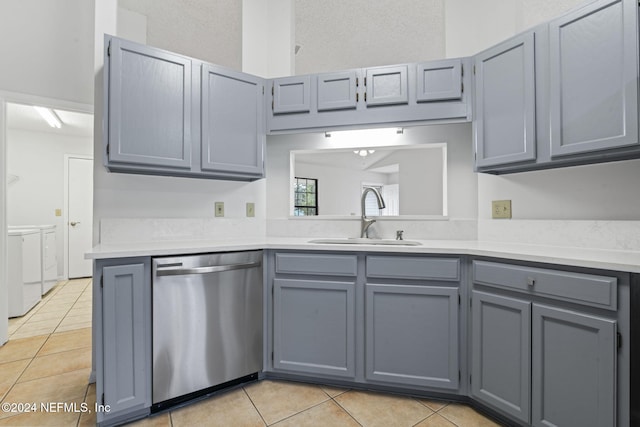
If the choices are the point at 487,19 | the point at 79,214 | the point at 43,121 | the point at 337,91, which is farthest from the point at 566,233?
the point at 79,214

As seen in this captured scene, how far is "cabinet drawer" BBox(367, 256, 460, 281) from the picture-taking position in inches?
66.9

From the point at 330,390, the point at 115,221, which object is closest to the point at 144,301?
the point at 115,221

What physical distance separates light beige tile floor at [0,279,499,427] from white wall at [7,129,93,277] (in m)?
3.34

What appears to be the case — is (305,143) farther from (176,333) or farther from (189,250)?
(176,333)

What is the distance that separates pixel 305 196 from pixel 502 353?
1702 millimetres

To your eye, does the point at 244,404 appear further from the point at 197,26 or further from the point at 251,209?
the point at 197,26

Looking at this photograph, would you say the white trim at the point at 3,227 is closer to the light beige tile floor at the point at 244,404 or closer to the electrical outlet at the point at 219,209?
the light beige tile floor at the point at 244,404

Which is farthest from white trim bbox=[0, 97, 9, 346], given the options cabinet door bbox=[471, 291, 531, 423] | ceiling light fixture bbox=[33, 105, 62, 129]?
cabinet door bbox=[471, 291, 531, 423]

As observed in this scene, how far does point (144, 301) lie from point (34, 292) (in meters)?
3.14

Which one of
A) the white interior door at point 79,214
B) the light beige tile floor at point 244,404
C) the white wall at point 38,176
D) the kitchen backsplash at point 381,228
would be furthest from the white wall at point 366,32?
the white wall at point 38,176

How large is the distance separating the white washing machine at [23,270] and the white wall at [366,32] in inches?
144

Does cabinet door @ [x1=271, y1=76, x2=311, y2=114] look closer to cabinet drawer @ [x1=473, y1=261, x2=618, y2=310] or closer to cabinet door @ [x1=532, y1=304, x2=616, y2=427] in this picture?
cabinet drawer @ [x1=473, y1=261, x2=618, y2=310]

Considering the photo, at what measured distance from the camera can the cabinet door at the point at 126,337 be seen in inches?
58.4

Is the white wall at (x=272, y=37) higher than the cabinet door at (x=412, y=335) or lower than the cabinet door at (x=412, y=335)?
higher
